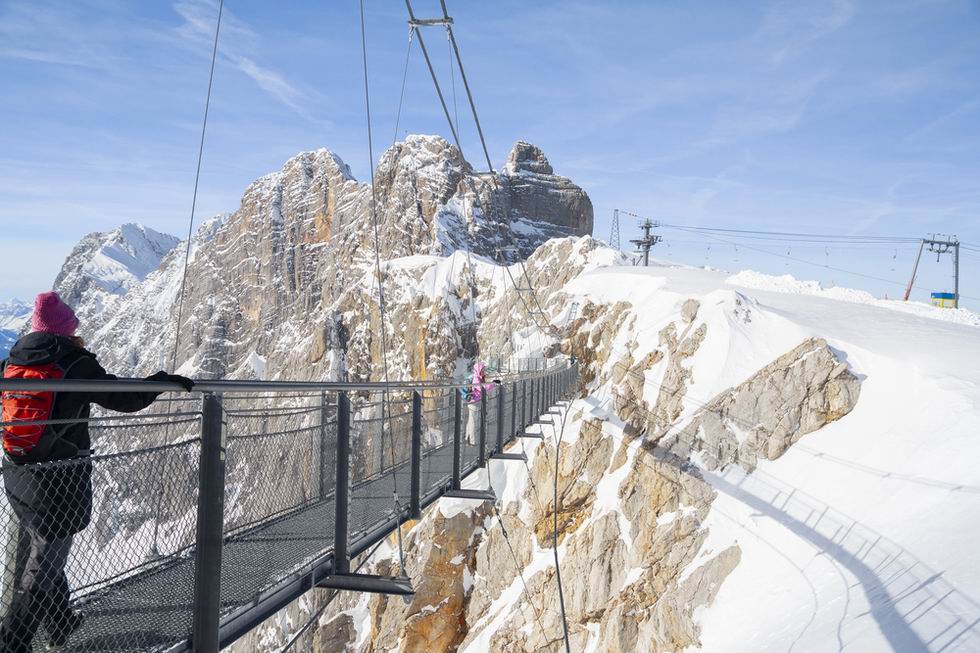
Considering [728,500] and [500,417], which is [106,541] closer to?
[500,417]

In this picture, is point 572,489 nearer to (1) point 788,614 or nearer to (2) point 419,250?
(1) point 788,614

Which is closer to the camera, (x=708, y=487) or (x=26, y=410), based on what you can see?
(x=26, y=410)

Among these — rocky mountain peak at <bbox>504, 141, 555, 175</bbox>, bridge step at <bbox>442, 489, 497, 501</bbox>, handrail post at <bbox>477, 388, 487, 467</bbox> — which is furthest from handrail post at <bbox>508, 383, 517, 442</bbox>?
rocky mountain peak at <bbox>504, 141, 555, 175</bbox>

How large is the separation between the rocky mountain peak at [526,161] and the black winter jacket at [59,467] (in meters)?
102

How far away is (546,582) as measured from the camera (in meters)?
20.1

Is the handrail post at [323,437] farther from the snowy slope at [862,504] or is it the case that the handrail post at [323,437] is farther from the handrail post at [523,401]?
the handrail post at [523,401]

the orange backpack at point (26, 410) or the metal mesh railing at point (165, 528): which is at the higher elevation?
the orange backpack at point (26, 410)

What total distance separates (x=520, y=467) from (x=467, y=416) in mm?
17732

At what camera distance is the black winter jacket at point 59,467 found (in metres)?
2.22

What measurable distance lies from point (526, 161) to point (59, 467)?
345 ft

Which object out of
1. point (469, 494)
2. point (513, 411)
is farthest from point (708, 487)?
point (469, 494)

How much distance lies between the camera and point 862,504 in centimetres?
1080

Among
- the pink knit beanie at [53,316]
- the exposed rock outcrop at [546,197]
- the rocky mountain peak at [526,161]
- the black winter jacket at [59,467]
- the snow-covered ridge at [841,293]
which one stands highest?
the rocky mountain peak at [526,161]

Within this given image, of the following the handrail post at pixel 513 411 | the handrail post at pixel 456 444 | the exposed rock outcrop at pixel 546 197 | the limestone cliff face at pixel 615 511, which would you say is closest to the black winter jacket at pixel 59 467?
the handrail post at pixel 456 444
